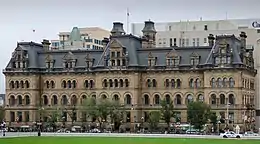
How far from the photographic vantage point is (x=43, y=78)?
161m

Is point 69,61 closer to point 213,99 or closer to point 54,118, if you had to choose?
point 54,118

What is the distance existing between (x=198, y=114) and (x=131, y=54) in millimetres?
24260

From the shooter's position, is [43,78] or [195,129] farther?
[43,78]

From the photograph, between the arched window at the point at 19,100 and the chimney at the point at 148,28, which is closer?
the arched window at the point at 19,100

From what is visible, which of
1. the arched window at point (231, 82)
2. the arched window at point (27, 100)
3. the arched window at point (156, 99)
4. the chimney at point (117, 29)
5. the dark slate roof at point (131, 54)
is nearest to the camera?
the arched window at point (231, 82)

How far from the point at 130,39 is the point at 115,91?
36.2 ft

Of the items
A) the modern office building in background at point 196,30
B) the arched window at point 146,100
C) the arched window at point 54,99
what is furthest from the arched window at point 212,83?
the arched window at point 54,99

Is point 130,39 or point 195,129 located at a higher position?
point 130,39

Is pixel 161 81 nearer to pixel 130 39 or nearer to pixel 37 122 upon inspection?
pixel 130 39

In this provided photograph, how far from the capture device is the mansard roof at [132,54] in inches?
5748

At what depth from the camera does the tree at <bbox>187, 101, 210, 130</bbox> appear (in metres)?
135

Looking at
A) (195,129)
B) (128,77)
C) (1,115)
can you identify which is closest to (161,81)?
(128,77)

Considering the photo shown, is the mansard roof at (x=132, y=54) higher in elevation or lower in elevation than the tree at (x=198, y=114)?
higher

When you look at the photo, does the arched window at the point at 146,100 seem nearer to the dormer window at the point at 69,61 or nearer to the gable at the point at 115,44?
the gable at the point at 115,44
